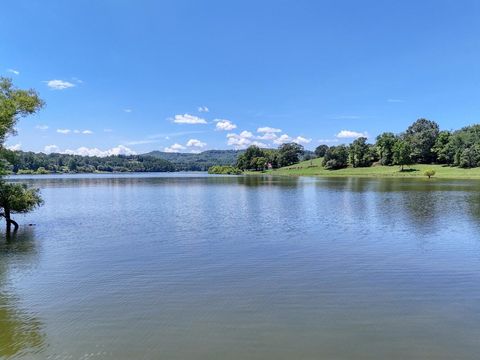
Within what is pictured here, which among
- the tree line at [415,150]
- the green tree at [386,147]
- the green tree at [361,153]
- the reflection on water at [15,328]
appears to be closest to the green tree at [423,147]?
the tree line at [415,150]

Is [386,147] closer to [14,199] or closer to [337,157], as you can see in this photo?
[337,157]

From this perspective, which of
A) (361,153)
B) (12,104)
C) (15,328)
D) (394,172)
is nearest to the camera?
(15,328)

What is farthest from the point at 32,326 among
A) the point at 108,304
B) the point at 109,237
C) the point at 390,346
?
the point at 109,237

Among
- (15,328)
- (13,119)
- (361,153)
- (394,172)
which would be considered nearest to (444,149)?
(394,172)

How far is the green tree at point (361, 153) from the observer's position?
16238cm

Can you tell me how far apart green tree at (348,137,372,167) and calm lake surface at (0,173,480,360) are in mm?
137422

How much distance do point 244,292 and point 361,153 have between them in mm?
157970

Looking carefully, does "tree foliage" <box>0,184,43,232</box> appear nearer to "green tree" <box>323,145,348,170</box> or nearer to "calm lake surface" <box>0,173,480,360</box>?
"calm lake surface" <box>0,173,480,360</box>

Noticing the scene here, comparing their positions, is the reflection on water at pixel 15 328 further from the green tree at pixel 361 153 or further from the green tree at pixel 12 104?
the green tree at pixel 361 153

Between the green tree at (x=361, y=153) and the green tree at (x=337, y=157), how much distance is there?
196 inches

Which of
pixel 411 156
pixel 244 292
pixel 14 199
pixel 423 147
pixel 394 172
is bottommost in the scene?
pixel 244 292

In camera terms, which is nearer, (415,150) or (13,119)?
(13,119)

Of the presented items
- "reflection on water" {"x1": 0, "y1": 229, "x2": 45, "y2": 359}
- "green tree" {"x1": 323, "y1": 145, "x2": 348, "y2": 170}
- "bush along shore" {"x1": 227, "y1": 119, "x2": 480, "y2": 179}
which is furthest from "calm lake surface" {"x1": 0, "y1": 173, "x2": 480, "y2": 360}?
"green tree" {"x1": 323, "y1": 145, "x2": 348, "y2": 170}

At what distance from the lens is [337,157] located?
17262 cm
